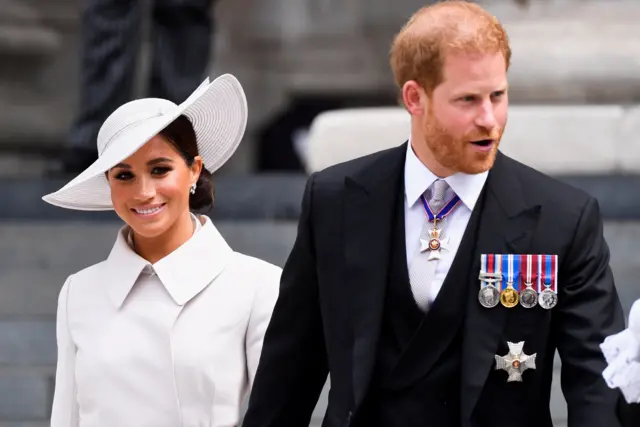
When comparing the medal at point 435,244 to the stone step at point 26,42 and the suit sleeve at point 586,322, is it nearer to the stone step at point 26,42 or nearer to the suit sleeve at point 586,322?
the suit sleeve at point 586,322

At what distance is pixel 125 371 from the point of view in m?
4.46

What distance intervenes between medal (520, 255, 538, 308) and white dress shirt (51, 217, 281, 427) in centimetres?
85

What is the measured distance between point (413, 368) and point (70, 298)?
1.16 m

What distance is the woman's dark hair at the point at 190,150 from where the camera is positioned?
449 cm

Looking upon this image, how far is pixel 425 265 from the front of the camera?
3.96 m

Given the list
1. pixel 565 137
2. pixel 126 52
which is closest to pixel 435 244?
pixel 565 137

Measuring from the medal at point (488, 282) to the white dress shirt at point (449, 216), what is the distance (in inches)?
3.1

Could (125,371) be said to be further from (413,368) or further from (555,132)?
(555,132)

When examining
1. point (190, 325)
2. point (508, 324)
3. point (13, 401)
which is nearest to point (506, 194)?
point (508, 324)

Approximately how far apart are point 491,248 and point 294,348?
0.58 m

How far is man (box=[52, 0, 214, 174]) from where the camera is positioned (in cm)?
938

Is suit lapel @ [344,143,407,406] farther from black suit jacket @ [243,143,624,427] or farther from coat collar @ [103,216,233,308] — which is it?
coat collar @ [103,216,233,308]

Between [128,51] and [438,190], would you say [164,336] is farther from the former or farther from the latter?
[128,51]

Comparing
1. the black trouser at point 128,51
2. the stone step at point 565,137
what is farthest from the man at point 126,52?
the stone step at point 565,137
